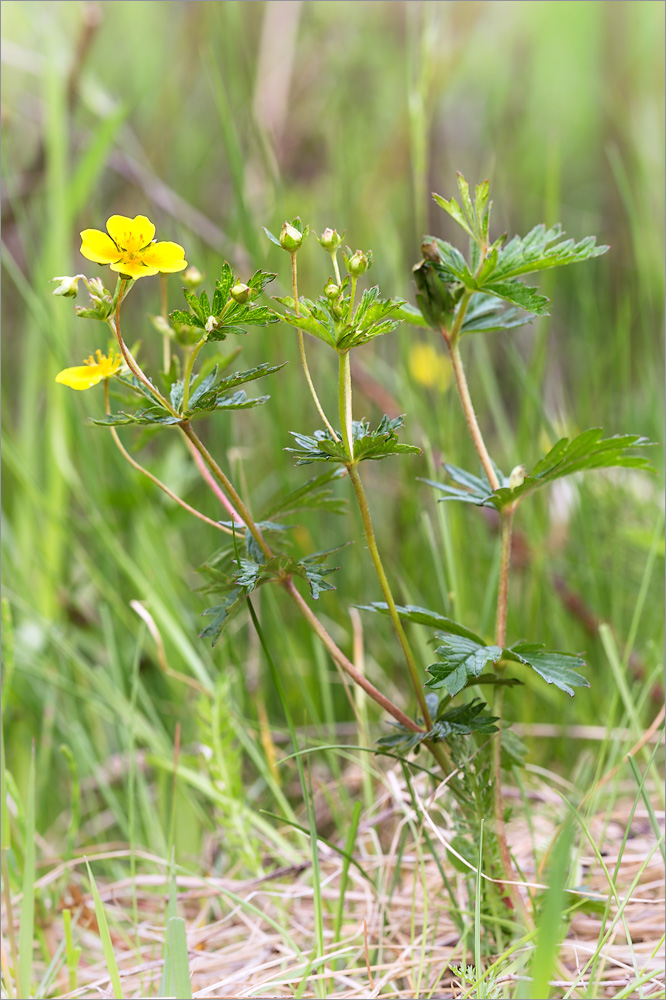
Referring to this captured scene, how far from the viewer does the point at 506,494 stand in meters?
0.52

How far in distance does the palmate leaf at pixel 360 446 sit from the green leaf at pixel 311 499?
2.2 inches

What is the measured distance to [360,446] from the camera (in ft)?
1.57

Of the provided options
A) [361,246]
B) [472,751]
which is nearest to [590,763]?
[472,751]

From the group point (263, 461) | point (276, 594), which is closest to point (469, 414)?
point (276, 594)

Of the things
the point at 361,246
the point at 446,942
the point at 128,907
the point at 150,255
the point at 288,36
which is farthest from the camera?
the point at 288,36

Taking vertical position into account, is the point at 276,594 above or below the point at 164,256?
below

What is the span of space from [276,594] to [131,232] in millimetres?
813

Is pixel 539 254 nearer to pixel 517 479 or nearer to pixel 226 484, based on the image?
pixel 517 479

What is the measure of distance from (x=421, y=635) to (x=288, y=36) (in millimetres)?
1706

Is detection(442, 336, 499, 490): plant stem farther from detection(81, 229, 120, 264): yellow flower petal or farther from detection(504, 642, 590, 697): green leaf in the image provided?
detection(81, 229, 120, 264): yellow flower petal

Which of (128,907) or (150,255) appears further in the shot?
(128,907)

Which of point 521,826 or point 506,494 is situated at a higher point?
point 506,494

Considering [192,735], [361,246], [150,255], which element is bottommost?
[192,735]

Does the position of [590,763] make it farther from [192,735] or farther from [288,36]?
[288,36]
